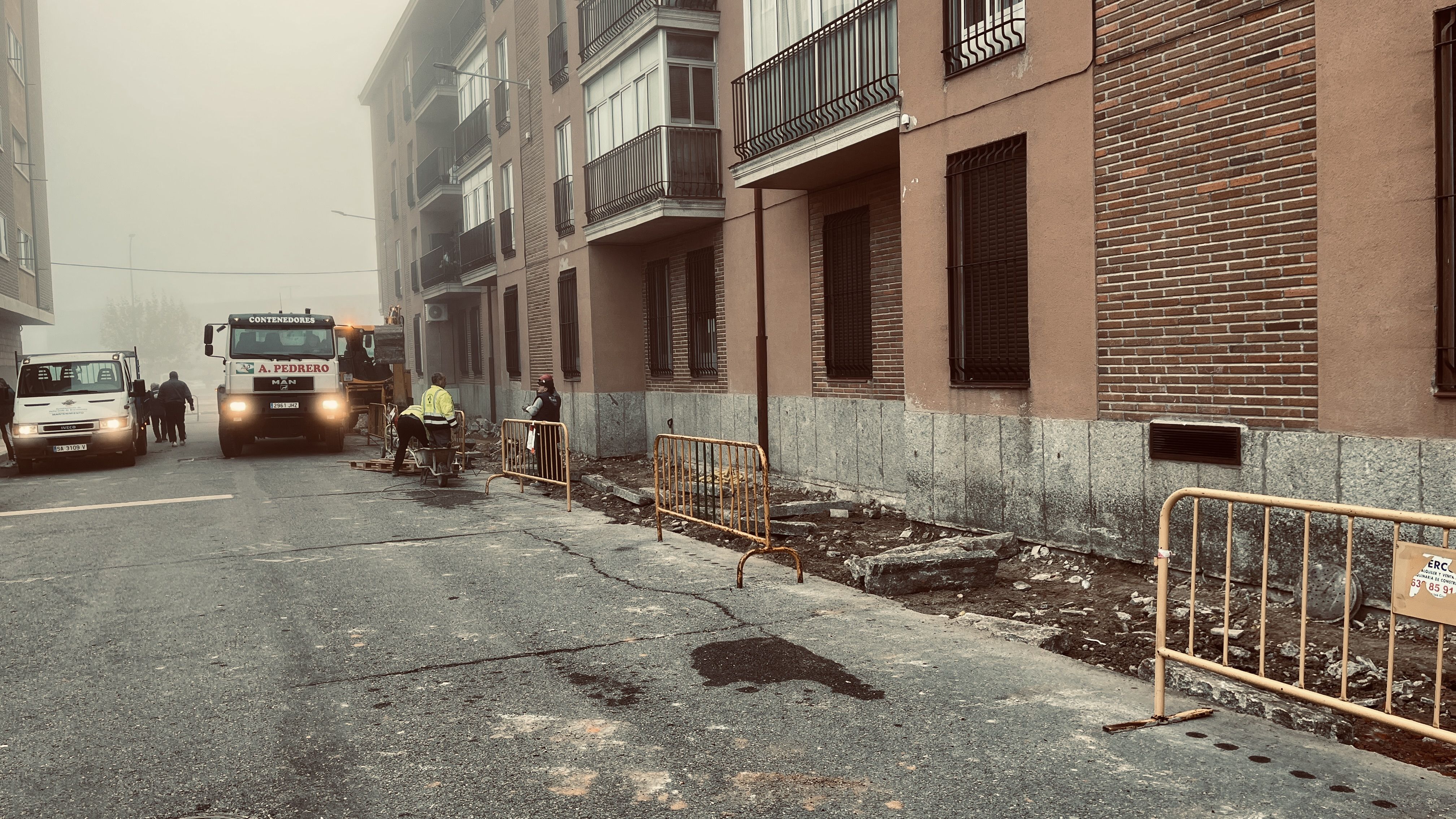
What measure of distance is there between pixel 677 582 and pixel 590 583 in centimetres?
69

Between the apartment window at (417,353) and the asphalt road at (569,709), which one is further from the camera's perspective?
the apartment window at (417,353)

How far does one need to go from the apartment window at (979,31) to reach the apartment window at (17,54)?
3290 cm

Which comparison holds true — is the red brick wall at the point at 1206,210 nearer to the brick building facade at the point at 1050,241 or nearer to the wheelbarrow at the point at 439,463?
the brick building facade at the point at 1050,241

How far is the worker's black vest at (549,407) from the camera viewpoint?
1605 centimetres

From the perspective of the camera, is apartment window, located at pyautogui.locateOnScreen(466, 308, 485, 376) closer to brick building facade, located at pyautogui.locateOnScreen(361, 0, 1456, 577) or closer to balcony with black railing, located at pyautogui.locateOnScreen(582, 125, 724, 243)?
brick building facade, located at pyautogui.locateOnScreen(361, 0, 1456, 577)

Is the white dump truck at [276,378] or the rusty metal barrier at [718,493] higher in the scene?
the white dump truck at [276,378]

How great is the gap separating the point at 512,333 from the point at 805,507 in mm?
16675

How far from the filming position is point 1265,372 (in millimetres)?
6777

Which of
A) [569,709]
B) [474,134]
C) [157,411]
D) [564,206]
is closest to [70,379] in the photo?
[157,411]

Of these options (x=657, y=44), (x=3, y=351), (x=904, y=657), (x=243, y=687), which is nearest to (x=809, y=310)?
(x=657, y=44)

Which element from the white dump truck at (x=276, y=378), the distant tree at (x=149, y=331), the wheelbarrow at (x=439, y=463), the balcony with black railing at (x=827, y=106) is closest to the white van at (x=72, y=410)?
the white dump truck at (x=276, y=378)

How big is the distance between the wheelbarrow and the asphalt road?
5.94m

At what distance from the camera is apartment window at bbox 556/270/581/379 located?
67.8ft

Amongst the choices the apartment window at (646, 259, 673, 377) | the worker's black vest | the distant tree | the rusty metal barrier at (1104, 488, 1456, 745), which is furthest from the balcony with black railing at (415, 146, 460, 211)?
the distant tree
